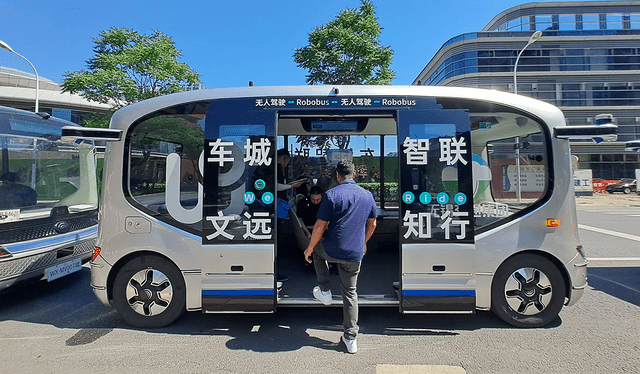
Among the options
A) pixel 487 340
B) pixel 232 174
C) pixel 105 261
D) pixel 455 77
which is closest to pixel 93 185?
pixel 105 261

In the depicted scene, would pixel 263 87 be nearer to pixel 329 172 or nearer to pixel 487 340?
pixel 329 172

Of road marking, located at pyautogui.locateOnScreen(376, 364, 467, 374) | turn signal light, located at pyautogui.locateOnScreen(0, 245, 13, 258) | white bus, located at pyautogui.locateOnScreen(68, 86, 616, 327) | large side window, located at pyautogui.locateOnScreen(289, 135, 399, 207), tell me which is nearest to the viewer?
road marking, located at pyautogui.locateOnScreen(376, 364, 467, 374)

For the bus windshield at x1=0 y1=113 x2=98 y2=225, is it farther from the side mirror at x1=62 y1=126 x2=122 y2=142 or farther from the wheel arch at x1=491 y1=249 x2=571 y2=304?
the wheel arch at x1=491 y1=249 x2=571 y2=304

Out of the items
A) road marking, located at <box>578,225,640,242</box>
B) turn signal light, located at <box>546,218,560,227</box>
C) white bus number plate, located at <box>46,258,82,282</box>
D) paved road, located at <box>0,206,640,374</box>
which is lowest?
paved road, located at <box>0,206,640,374</box>

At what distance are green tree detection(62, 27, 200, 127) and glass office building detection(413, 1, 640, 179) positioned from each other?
28.3 m

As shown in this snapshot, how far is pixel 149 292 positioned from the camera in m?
3.65

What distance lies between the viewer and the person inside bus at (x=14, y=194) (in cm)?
458

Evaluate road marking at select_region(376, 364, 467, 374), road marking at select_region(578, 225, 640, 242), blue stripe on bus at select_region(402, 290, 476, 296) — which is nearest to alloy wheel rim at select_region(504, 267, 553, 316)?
blue stripe on bus at select_region(402, 290, 476, 296)

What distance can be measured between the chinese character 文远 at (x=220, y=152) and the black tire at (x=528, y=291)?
317 centimetres

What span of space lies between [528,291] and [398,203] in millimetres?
1669

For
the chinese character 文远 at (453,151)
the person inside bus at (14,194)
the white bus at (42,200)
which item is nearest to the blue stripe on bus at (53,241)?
the white bus at (42,200)

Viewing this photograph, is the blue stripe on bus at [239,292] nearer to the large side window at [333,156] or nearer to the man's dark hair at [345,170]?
the man's dark hair at [345,170]

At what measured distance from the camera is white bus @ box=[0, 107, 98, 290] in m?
→ 4.29

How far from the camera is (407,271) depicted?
3.54 meters
